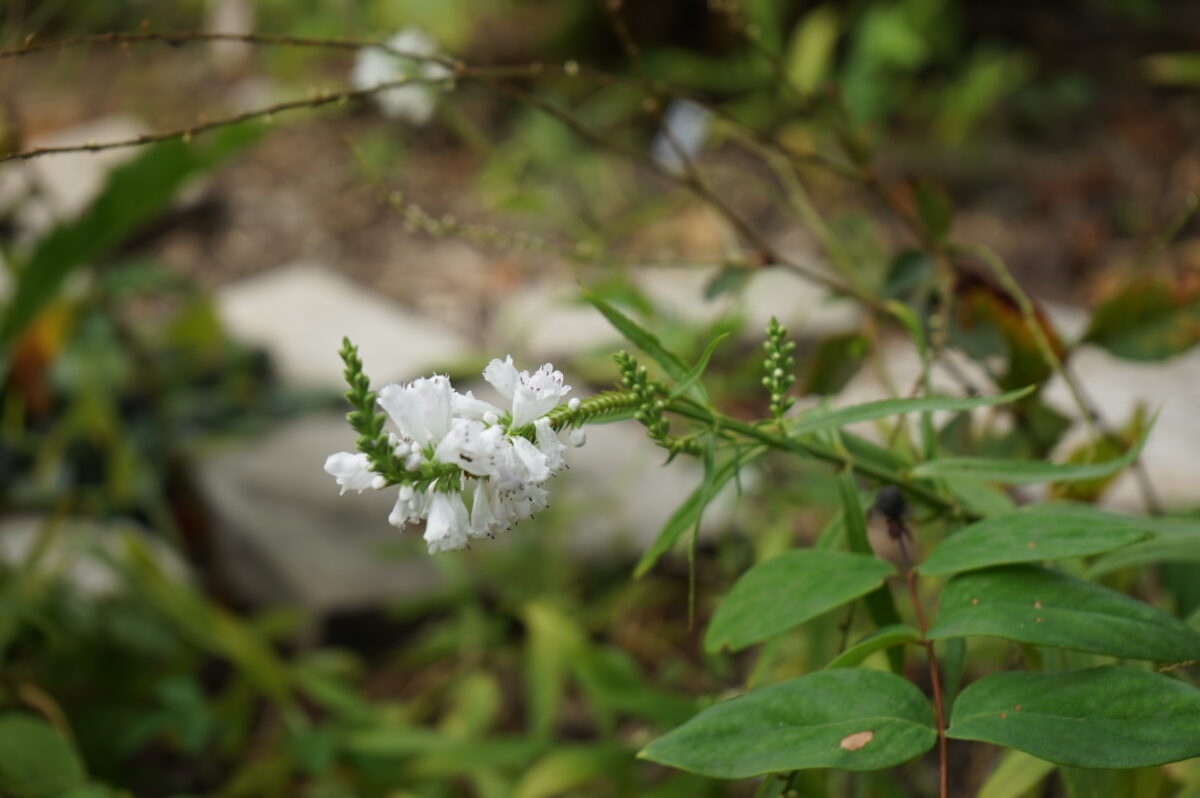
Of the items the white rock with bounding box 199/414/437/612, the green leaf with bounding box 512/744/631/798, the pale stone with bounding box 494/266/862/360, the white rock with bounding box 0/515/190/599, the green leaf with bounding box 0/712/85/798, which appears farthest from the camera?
the pale stone with bounding box 494/266/862/360

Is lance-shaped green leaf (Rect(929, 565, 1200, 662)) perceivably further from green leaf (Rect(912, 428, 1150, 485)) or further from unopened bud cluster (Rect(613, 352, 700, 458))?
unopened bud cluster (Rect(613, 352, 700, 458))

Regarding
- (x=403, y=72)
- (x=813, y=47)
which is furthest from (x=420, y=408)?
(x=813, y=47)

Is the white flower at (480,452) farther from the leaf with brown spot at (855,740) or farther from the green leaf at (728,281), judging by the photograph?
the green leaf at (728,281)

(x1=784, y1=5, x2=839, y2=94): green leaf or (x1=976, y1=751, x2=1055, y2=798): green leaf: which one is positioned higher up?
(x1=784, y1=5, x2=839, y2=94): green leaf

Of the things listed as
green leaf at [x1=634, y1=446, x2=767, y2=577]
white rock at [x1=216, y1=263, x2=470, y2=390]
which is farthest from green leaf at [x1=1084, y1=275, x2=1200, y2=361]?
white rock at [x1=216, y1=263, x2=470, y2=390]

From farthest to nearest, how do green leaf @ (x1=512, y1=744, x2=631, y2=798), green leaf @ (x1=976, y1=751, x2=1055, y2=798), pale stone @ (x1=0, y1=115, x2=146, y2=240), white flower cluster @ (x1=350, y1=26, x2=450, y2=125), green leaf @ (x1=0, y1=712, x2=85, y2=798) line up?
pale stone @ (x1=0, y1=115, x2=146, y2=240) < white flower cluster @ (x1=350, y1=26, x2=450, y2=125) < green leaf @ (x1=512, y1=744, x2=631, y2=798) < green leaf @ (x1=0, y1=712, x2=85, y2=798) < green leaf @ (x1=976, y1=751, x2=1055, y2=798)

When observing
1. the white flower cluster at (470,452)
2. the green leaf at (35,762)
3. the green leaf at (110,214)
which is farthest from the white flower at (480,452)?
the green leaf at (110,214)

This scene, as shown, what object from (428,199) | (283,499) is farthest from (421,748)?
(428,199)
